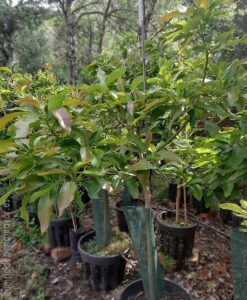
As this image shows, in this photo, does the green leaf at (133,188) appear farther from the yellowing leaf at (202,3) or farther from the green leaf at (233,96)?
the yellowing leaf at (202,3)

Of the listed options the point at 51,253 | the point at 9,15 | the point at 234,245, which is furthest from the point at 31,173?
the point at 9,15

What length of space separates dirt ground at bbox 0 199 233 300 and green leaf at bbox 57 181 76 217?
4.07ft

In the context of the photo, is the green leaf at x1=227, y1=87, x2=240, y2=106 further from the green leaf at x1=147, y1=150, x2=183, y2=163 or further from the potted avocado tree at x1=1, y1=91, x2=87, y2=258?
the potted avocado tree at x1=1, y1=91, x2=87, y2=258

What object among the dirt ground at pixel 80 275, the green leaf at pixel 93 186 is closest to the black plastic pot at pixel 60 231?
the dirt ground at pixel 80 275

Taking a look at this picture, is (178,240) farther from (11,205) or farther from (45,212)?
(11,205)

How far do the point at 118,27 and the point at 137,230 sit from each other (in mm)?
10153

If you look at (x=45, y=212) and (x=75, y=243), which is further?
(x=75, y=243)

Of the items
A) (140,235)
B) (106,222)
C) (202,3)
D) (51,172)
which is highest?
(202,3)

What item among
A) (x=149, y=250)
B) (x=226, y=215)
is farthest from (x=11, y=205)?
(x=149, y=250)

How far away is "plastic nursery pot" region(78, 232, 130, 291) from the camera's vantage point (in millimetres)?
1967

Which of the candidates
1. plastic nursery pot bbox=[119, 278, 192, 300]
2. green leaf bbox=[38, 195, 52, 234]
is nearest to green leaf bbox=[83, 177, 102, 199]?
green leaf bbox=[38, 195, 52, 234]

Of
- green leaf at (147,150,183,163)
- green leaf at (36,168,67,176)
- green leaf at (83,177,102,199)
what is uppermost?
green leaf at (147,150,183,163)

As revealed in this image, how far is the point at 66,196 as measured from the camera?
0.76 m

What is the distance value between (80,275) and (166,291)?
2.84ft
